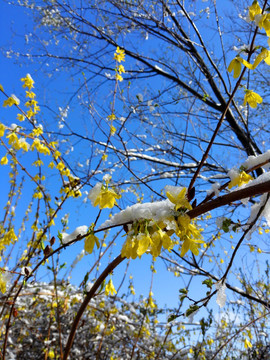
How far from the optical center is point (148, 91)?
5.10 m

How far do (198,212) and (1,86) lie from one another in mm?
2087

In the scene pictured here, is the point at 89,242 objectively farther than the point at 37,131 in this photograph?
No

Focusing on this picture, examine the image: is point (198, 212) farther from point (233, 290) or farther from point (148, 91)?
point (148, 91)

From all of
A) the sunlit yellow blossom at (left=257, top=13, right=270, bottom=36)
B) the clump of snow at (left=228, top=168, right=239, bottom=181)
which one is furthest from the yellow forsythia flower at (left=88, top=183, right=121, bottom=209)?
the sunlit yellow blossom at (left=257, top=13, right=270, bottom=36)

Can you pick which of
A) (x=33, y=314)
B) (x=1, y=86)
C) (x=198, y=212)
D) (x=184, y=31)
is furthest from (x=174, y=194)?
(x=33, y=314)

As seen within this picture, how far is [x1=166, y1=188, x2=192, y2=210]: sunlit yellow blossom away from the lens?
0.78 metres

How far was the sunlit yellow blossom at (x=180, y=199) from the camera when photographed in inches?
30.7

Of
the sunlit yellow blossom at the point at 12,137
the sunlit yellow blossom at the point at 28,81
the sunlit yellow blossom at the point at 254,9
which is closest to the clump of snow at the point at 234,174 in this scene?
the sunlit yellow blossom at the point at 254,9

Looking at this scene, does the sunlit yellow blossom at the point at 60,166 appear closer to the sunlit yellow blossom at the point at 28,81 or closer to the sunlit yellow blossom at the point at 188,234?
the sunlit yellow blossom at the point at 28,81

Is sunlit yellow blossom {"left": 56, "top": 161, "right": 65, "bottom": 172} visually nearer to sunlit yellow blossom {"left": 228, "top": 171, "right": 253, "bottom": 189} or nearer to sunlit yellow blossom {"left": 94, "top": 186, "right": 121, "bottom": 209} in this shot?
sunlit yellow blossom {"left": 94, "top": 186, "right": 121, "bottom": 209}

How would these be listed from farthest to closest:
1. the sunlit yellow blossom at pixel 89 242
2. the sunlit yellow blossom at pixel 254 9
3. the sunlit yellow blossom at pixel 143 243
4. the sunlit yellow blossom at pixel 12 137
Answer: the sunlit yellow blossom at pixel 12 137 < the sunlit yellow blossom at pixel 254 9 < the sunlit yellow blossom at pixel 89 242 < the sunlit yellow blossom at pixel 143 243

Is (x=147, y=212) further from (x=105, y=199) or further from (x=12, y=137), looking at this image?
(x=12, y=137)

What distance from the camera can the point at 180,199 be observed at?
0.79 meters

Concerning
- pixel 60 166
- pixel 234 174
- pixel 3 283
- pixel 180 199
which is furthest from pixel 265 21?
pixel 60 166
